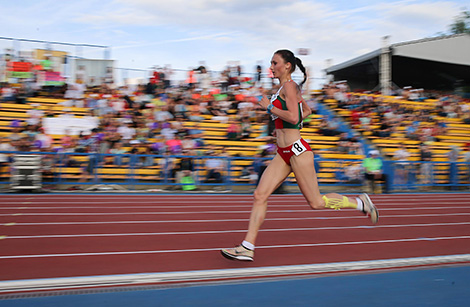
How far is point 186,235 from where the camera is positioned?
605 cm

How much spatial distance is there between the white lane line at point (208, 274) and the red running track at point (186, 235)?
10.5 inches

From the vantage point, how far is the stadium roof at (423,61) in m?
22.5

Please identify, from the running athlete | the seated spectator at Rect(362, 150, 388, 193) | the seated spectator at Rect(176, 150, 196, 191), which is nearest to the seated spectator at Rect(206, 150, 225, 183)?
the seated spectator at Rect(176, 150, 196, 191)

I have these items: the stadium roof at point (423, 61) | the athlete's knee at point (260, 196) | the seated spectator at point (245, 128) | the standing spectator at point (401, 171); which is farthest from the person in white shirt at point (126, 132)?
the stadium roof at point (423, 61)

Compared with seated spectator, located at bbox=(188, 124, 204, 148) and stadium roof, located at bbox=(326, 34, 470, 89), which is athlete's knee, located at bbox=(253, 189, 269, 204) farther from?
stadium roof, located at bbox=(326, 34, 470, 89)

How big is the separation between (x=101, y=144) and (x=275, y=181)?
10.1 m

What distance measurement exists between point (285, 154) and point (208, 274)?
1.31 metres

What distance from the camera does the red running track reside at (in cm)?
445

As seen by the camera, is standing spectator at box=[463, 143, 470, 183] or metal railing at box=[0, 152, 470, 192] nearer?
metal railing at box=[0, 152, 470, 192]

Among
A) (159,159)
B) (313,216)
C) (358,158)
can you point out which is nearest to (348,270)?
(313,216)

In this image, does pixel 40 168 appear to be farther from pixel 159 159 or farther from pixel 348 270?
pixel 348 270

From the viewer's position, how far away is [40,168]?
39.4 feet

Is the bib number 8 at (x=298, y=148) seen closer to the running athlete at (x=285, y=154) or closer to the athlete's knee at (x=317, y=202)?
the running athlete at (x=285, y=154)

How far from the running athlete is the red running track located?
340mm
